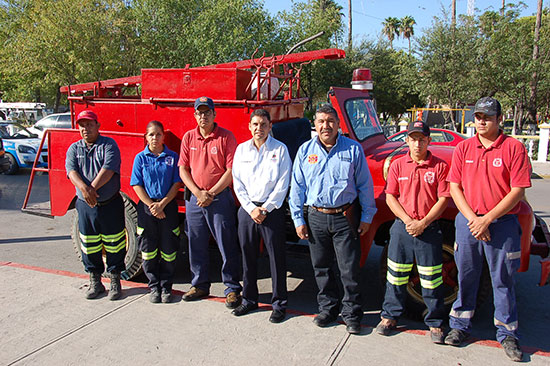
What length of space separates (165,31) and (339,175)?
19.8m

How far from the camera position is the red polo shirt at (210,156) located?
4305 mm

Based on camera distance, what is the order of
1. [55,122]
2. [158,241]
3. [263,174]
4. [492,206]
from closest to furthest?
1. [492,206]
2. [263,174]
3. [158,241]
4. [55,122]

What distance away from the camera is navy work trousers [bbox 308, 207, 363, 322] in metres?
3.75

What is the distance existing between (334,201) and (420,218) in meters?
0.70

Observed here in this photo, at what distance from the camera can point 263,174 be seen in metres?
4.00

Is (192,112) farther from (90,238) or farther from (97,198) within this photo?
(90,238)

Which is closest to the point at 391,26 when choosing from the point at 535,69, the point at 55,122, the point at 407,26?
the point at 407,26

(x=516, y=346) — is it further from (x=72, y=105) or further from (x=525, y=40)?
(x=525, y=40)

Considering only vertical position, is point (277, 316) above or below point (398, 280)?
below

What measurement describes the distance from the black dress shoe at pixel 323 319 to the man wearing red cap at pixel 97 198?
2.10m

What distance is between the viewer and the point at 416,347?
358 cm

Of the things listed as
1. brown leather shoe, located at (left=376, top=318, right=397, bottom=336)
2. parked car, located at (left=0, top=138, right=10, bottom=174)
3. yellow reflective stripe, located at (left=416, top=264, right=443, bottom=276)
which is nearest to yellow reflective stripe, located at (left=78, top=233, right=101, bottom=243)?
brown leather shoe, located at (left=376, top=318, right=397, bottom=336)

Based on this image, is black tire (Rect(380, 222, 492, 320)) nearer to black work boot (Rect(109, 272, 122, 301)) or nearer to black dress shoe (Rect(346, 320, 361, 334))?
black dress shoe (Rect(346, 320, 361, 334))

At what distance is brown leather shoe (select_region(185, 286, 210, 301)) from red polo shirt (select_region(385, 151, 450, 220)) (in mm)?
2213
